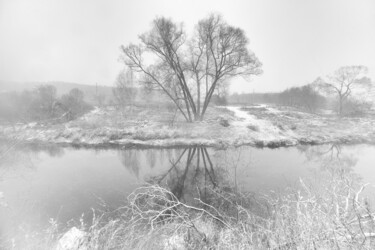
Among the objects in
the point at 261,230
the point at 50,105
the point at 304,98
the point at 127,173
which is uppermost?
the point at 304,98

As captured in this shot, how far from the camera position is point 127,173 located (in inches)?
273

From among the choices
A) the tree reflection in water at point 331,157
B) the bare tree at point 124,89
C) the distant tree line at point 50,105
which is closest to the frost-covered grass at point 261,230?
the tree reflection in water at point 331,157

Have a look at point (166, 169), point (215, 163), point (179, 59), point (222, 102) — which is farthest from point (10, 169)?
point (222, 102)

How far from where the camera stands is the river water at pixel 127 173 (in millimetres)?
4668

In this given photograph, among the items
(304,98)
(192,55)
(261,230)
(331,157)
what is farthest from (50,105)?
(304,98)

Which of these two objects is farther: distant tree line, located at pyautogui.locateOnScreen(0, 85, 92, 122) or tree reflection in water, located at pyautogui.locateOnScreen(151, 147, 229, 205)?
distant tree line, located at pyautogui.locateOnScreen(0, 85, 92, 122)

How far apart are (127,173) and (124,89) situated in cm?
2296

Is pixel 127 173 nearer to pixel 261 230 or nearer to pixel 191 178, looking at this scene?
pixel 191 178

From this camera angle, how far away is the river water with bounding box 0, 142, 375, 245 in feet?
15.3

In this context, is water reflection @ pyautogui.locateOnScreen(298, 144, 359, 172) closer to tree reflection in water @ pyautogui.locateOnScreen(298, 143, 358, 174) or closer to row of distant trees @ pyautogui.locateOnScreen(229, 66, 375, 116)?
tree reflection in water @ pyautogui.locateOnScreen(298, 143, 358, 174)

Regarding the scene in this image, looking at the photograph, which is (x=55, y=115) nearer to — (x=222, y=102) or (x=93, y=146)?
(x=93, y=146)

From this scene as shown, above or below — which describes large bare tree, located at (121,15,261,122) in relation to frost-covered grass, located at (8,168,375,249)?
above

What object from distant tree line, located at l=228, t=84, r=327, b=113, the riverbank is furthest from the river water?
distant tree line, located at l=228, t=84, r=327, b=113

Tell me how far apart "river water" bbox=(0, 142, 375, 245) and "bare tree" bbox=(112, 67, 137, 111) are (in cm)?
1797
